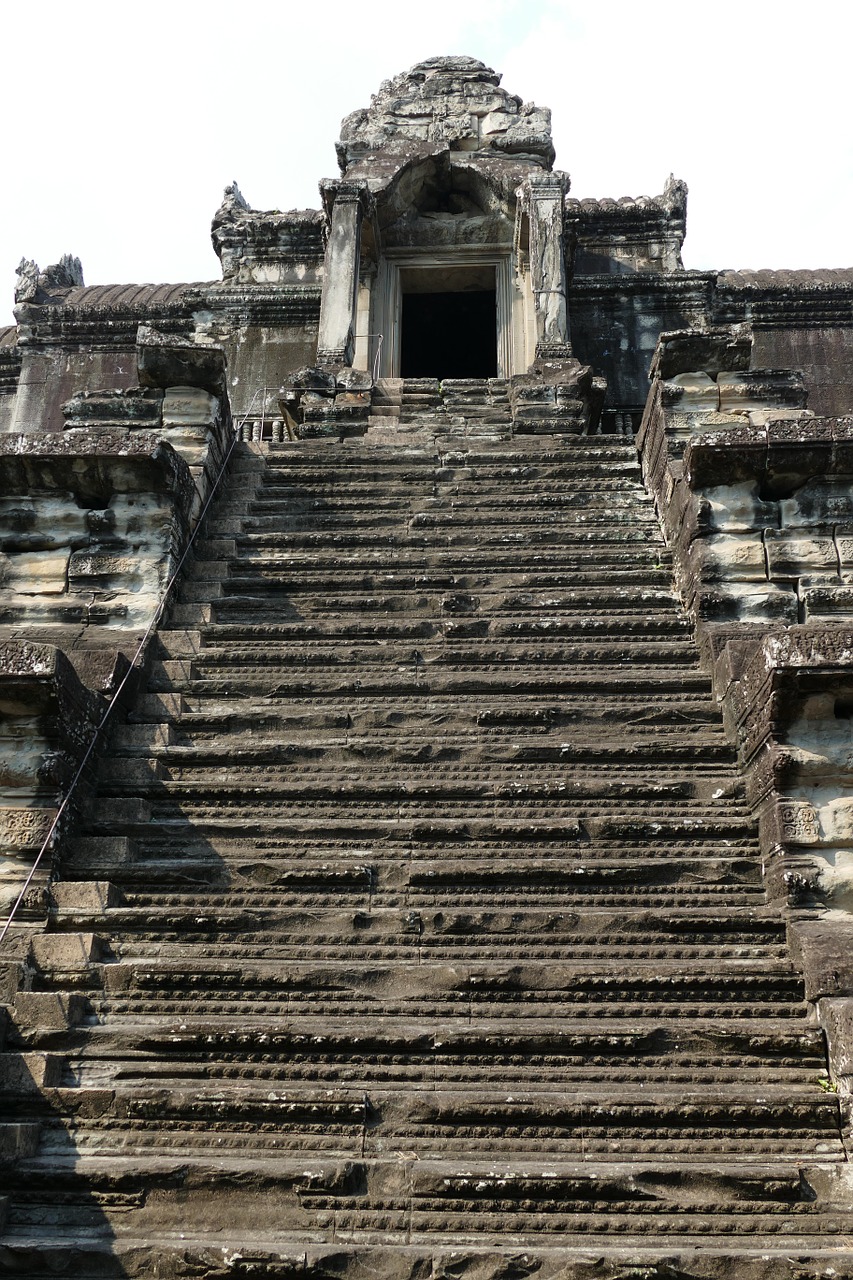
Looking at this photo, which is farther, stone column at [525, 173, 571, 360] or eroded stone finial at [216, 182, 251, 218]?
eroded stone finial at [216, 182, 251, 218]

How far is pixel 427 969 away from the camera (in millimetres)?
4684

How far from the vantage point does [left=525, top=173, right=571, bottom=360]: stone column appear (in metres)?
11.3

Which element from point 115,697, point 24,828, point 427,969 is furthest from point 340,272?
point 427,969

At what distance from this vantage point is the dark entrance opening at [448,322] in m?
13.6

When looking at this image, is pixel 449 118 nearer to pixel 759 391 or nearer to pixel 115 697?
pixel 759 391

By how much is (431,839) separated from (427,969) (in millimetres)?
793

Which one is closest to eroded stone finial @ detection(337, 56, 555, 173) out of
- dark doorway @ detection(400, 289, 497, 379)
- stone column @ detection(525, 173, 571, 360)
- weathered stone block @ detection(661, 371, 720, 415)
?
stone column @ detection(525, 173, 571, 360)

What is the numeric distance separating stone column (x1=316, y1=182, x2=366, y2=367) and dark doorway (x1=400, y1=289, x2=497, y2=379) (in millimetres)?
2205

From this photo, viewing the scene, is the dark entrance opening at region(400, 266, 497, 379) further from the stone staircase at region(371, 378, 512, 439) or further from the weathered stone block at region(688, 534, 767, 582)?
the weathered stone block at region(688, 534, 767, 582)

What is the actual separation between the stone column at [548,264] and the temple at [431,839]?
5.32 feet

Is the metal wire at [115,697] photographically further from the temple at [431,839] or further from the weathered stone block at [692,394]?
the weathered stone block at [692,394]

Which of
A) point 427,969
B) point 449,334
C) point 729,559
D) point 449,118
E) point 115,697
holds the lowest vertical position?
point 427,969

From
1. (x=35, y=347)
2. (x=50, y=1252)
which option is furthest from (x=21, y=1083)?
(x=35, y=347)

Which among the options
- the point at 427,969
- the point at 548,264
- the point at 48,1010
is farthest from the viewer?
the point at 548,264
